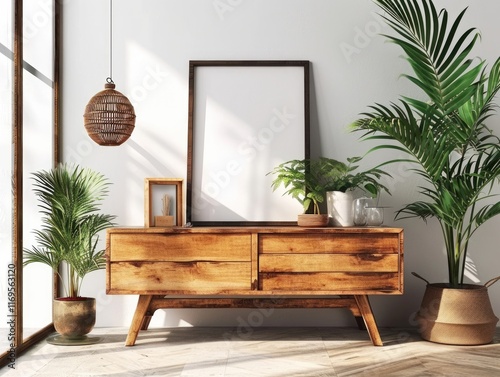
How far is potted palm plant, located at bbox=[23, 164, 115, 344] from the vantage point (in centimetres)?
373

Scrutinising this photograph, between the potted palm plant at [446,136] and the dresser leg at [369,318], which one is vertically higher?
the potted palm plant at [446,136]

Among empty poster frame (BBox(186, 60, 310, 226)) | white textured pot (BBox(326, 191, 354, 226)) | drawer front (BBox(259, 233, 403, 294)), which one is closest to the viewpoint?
drawer front (BBox(259, 233, 403, 294))

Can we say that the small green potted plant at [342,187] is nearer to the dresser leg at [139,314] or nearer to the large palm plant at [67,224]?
the dresser leg at [139,314]

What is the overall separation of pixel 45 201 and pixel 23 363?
1019mm

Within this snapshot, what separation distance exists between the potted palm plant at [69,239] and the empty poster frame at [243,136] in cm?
68

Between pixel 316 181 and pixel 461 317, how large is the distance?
1.20 metres

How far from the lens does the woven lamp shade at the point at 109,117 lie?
3713 mm

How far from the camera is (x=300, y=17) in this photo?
4.30m

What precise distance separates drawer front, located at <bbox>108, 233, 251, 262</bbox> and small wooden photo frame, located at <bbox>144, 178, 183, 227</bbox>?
24cm

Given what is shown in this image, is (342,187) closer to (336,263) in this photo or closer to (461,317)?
(336,263)

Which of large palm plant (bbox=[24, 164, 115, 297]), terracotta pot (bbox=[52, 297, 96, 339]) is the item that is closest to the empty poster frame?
large palm plant (bbox=[24, 164, 115, 297])

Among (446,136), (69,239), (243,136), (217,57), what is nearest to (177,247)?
(69,239)

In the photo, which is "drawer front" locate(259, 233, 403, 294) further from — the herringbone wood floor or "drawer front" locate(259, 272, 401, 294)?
the herringbone wood floor

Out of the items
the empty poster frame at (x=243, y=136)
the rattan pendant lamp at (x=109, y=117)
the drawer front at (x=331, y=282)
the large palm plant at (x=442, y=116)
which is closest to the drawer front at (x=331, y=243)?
the drawer front at (x=331, y=282)
